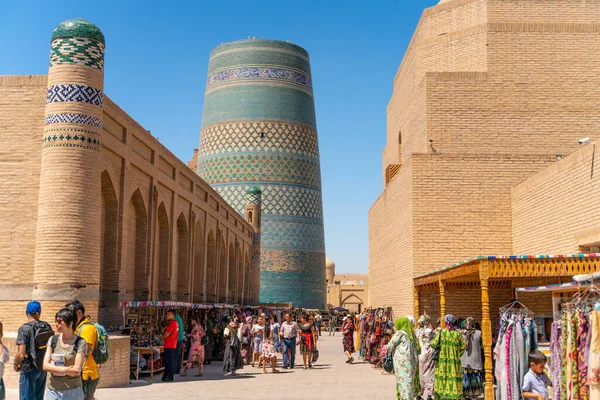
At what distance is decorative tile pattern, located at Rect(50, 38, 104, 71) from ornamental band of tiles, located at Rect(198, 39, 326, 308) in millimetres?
21785

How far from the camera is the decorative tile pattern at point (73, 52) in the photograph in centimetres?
1180

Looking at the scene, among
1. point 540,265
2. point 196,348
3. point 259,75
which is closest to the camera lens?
point 540,265

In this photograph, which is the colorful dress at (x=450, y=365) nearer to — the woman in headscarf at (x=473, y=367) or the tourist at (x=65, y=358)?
the woman in headscarf at (x=473, y=367)

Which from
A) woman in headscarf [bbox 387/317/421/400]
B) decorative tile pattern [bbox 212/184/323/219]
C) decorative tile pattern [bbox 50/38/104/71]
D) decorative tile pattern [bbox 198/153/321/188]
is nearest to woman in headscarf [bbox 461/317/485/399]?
woman in headscarf [bbox 387/317/421/400]

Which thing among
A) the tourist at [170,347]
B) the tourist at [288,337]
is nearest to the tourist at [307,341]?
the tourist at [288,337]

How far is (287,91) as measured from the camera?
114 feet

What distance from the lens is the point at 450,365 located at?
870 cm

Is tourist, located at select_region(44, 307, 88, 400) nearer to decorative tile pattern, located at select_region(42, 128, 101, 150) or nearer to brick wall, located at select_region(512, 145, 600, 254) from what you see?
decorative tile pattern, located at select_region(42, 128, 101, 150)

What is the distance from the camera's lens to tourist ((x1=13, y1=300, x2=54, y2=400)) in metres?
6.11

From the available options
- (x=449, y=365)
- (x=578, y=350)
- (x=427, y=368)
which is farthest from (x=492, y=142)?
(x=578, y=350)

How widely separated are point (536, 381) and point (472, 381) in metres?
3.44

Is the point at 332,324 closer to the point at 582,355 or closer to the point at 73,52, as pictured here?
the point at 73,52

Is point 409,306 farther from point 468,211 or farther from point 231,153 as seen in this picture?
point 231,153

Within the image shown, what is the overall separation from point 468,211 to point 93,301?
23.4ft
